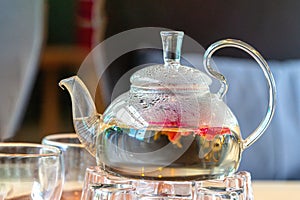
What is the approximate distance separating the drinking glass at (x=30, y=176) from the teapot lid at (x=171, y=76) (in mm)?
131

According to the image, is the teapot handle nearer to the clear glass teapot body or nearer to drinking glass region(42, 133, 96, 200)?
the clear glass teapot body

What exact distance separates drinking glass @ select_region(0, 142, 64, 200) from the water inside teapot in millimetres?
69

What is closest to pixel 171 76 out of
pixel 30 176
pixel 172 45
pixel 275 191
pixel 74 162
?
pixel 172 45

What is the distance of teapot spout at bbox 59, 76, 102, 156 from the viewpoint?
0.67 meters

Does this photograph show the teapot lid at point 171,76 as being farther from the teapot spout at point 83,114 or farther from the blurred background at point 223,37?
the blurred background at point 223,37

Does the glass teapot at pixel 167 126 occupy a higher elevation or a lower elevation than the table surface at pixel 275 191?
higher

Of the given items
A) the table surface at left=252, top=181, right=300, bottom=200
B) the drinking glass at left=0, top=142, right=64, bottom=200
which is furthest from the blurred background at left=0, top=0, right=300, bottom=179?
the drinking glass at left=0, top=142, right=64, bottom=200

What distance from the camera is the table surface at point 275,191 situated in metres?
0.94

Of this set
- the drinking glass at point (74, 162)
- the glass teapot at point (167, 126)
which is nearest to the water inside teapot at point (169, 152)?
the glass teapot at point (167, 126)

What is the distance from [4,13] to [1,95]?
0.27 m

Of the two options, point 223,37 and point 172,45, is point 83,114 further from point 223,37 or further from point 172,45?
point 223,37

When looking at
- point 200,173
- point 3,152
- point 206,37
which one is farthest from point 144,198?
point 206,37

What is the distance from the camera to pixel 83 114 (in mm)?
684

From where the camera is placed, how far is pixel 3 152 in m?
0.75
